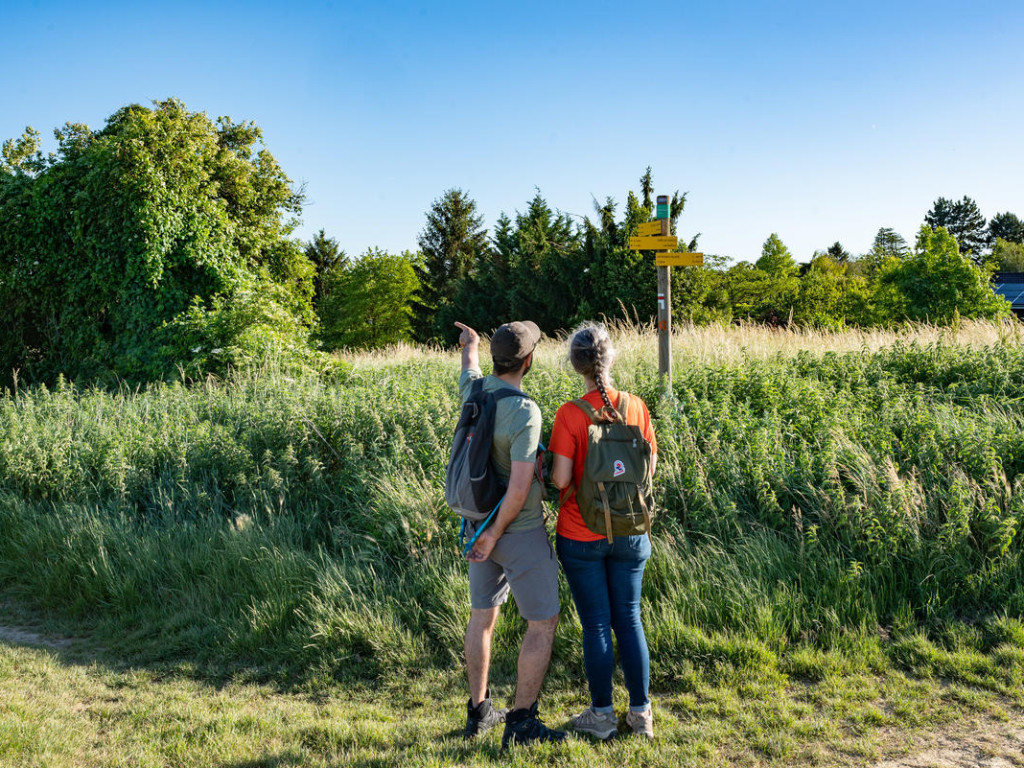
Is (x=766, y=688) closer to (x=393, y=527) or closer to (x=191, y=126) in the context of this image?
(x=393, y=527)

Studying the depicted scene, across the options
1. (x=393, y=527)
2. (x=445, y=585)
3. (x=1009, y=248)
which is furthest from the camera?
(x=1009, y=248)

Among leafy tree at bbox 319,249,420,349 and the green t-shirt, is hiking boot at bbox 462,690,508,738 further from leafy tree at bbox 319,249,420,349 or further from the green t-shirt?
leafy tree at bbox 319,249,420,349

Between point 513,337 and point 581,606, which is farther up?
point 513,337

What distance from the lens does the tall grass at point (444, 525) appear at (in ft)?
14.2

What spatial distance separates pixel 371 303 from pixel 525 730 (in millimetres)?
37076

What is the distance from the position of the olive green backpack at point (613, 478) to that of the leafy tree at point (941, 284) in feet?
61.4

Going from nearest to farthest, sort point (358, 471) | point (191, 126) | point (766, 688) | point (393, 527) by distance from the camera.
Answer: point (766, 688) < point (393, 527) < point (358, 471) < point (191, 126)

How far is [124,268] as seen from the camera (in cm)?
1327

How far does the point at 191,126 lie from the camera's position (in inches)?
698

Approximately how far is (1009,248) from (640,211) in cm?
A: 6792

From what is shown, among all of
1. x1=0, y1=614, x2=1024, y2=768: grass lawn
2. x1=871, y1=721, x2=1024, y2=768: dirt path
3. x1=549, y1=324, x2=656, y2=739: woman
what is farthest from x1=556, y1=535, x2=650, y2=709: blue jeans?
x1=871, y1=721, x2=1024, y2=768: dirt path

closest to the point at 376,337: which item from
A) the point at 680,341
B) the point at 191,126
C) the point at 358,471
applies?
the point at 191,126

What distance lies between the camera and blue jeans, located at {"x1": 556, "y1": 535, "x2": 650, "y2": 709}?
3225 millimetres

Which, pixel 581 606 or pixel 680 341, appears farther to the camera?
pixel 680 341
